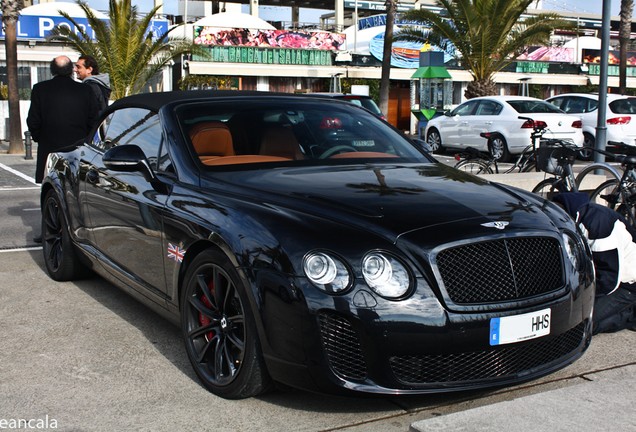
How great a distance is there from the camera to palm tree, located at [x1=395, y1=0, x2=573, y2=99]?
2250 centimetres

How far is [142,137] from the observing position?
445 centimetres

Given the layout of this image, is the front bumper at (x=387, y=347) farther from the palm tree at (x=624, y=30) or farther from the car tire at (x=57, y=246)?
the palm tree at (x=624, y=30)

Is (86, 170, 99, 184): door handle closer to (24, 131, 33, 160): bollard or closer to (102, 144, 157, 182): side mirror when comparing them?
(102, 144, 157, 182): side mirror

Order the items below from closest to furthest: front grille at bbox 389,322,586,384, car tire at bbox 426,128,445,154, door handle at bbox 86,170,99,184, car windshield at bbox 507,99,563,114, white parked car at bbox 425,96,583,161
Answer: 1. front grille at bbox 389,322,586,384
2. door handle at bbox 86,170,99,184
3. white parked car at bbox 425,96,583,161
4. car windshield at bbox 507,99,563,114
5. car tire at bbox 426,128,445,154

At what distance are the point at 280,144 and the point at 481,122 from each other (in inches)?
529

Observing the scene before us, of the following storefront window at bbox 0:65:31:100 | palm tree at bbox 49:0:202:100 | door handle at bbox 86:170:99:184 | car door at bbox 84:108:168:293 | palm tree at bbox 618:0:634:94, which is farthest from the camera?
palm tree at bbox 618:0:634:94

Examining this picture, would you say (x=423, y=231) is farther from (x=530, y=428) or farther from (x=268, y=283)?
(x=530, y=428)

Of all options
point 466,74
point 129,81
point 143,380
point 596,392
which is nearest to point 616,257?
point 596,392

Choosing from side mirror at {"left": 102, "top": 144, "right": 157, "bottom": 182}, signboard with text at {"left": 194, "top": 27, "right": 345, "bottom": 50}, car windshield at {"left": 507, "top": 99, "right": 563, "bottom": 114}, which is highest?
signboard with text at {"left": 194, "top": 27, "right": 345, "bottom": 50}

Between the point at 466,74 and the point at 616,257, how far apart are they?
3386 cm

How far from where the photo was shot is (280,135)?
4.37 m

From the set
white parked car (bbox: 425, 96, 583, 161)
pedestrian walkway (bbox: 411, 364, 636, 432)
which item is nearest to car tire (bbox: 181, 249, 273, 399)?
pedestrian walkway (bbox: 411, 364, 636, 432)

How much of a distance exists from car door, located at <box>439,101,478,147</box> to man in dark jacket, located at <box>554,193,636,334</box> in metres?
13.5

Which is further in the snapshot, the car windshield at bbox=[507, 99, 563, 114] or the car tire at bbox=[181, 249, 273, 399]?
the car windshield at bbox=[507, 99, 563, 114]
